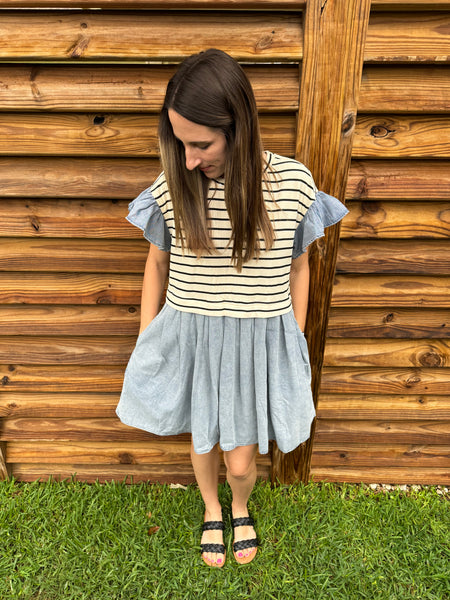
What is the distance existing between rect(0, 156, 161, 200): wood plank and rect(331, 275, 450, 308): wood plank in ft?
3.21

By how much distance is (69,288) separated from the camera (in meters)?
1.95

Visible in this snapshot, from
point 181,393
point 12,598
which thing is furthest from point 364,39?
point 12,598

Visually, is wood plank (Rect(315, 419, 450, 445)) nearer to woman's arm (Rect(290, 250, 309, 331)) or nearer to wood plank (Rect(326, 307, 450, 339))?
wood plank (Rect(326, 307, 450, 339))

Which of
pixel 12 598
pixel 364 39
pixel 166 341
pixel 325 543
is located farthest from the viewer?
pixel 325 543

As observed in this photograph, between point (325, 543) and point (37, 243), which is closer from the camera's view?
point (37, 243)

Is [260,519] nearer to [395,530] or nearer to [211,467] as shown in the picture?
[211,467]

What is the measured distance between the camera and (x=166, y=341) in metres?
1.59

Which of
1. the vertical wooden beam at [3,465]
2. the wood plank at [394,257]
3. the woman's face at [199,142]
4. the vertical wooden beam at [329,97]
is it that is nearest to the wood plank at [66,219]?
the woman's face at [199,142]

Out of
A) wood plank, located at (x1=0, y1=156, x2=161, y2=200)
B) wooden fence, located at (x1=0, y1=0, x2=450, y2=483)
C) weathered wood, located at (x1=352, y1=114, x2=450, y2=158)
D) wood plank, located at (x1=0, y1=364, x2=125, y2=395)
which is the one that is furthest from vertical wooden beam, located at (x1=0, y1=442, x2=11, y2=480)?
weathered wood, located at (x1=352, y1=114, x2=450, y2=158)

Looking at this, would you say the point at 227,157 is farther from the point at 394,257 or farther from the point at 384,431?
the point at 384,431

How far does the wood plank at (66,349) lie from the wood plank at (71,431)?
1.27 ft

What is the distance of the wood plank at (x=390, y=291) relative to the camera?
6.29 feet

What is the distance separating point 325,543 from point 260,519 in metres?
0.33

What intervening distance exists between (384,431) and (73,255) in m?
1.85
